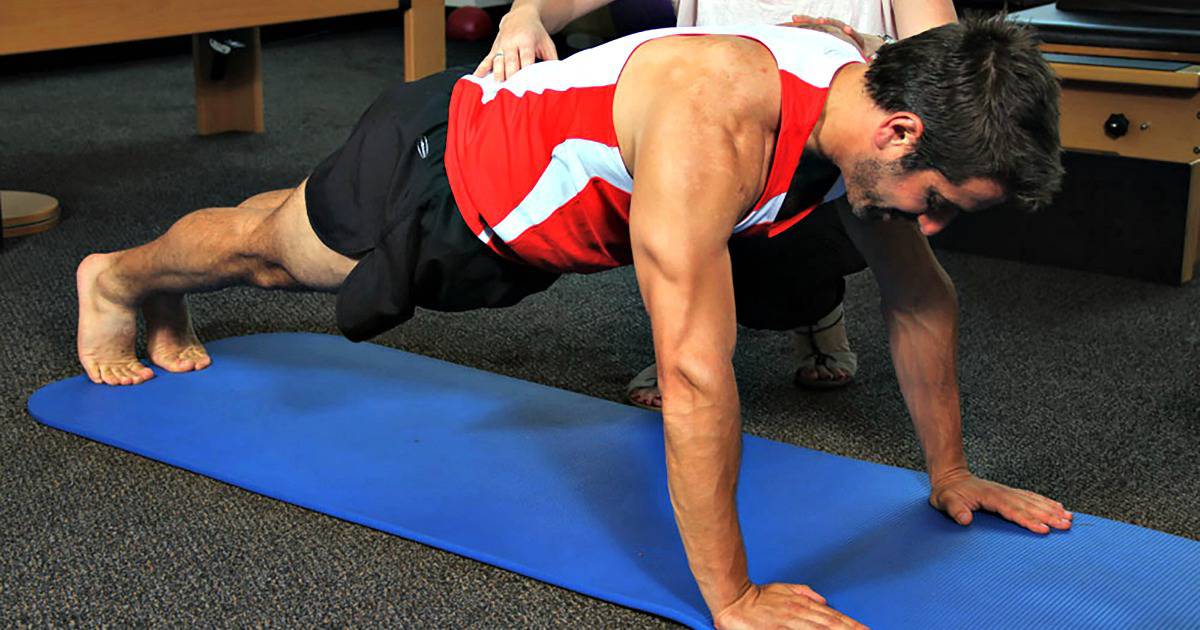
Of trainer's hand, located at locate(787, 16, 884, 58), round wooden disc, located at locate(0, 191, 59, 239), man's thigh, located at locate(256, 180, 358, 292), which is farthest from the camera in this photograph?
round wooden disc, located at locate(0, 191, 59, 239)

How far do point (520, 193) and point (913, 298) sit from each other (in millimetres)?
526

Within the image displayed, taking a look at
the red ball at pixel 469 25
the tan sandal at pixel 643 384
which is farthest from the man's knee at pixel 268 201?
the red ball at pixel 469 25

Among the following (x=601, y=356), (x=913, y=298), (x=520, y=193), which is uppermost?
(x=520, y=193)

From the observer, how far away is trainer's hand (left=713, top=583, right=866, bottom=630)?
1306 millimetres

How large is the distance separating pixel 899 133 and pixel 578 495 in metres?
0.66

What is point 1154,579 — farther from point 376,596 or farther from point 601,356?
point 601,356

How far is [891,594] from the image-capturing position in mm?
1415

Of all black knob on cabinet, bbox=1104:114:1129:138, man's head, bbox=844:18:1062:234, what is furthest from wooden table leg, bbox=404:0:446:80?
man's head, bbox=844:18:1062:234

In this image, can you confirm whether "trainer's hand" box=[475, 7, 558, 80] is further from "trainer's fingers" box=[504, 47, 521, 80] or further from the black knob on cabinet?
the black knob on cabinet

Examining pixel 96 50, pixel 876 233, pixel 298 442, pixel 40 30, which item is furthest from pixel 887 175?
pixel 96 50

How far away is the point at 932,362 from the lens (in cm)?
163

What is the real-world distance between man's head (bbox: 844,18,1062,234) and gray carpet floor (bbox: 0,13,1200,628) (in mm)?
578

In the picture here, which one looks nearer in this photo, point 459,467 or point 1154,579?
point 1154,579

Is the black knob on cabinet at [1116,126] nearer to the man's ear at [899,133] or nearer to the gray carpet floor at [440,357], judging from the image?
the gray carpet floor at [440,357]
